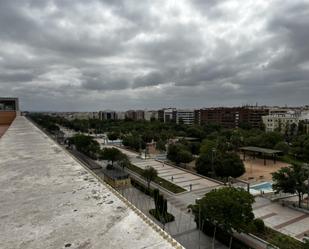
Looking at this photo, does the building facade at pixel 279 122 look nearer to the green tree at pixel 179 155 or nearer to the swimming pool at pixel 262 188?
the green tree at pixel 179 155

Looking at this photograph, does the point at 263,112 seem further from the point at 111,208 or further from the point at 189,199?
the point at 111,208

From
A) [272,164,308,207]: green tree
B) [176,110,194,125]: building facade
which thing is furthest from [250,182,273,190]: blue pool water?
[176,110,194,125]: building facade

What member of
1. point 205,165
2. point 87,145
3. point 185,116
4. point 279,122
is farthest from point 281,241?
point 185,116

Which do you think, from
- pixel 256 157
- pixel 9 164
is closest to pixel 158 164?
pixel 256 157

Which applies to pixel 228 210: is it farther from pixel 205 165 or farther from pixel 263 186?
pixel 205 165

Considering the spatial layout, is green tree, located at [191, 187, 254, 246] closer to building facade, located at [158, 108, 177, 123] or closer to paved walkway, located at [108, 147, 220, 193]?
paved walkway, located at [108, 147, 220, 193]

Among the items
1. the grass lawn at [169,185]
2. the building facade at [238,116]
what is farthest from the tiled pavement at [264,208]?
the building facade at [238,116]
